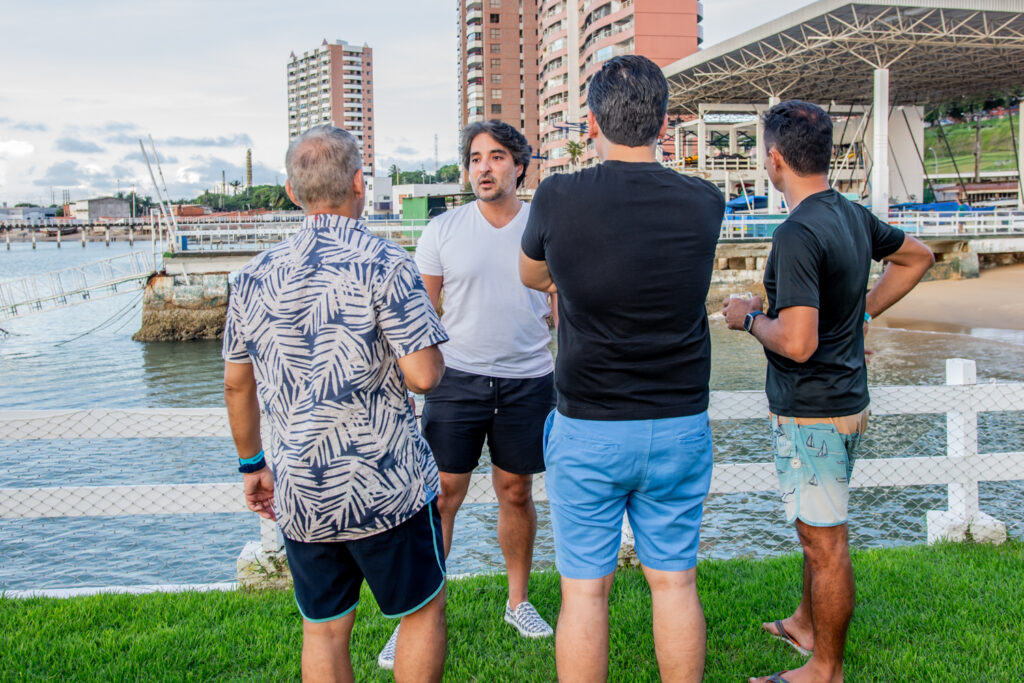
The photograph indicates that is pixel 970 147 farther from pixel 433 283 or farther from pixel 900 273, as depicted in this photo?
pixel 433 283

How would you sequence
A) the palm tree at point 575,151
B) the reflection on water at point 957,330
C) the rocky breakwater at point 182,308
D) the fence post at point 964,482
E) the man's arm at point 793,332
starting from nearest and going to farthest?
the man's arm at point 793,332 → the fence post at point 964,482 → the reflection on water at point 957,330 → the rocky breakwater at point 182,308 → the palm tree at point 575,151

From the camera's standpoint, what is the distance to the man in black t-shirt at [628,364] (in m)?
2.30

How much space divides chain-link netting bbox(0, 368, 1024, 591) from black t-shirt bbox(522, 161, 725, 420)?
6.44 ft

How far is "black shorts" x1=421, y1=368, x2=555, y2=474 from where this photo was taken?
11.6ft

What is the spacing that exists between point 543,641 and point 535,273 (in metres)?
1.74

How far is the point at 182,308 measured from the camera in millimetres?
28562

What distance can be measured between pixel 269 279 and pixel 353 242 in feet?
0.81

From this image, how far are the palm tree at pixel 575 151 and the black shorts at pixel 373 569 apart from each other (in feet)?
249

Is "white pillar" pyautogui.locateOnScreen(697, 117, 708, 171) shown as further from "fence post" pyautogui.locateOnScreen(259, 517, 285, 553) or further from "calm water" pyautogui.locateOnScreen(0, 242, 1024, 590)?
"fence post" pyautogui.locateOnScreen(259, 517, 285, 553)

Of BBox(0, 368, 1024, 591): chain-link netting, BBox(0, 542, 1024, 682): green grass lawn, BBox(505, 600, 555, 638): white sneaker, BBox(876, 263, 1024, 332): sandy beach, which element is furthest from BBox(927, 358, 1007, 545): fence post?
BBox(876, 263, 1024, 332): sandy beach

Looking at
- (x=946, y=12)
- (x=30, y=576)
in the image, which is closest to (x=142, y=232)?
(x=946, y=12)

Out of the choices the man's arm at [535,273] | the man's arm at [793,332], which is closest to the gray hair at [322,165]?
the man's arm at [535,273]

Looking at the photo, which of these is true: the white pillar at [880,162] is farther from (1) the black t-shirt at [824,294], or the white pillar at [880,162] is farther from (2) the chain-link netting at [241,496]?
(1) the black t-shirt at [824,294]

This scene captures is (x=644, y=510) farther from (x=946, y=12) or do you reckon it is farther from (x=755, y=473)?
(x=946, y=12)
